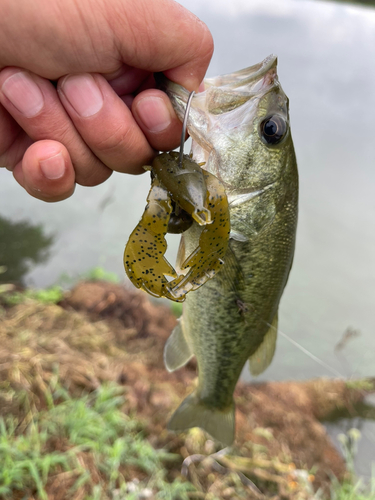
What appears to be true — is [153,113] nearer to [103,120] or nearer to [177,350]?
[103,120]

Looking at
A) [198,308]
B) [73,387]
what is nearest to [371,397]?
[73,387]

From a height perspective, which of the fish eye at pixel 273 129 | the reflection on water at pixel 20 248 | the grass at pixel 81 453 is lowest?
the grass at pixel 81 453

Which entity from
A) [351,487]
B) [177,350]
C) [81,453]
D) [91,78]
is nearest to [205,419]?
[177,350]

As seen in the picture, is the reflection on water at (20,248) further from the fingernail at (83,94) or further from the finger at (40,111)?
the fingernail at (83,94)

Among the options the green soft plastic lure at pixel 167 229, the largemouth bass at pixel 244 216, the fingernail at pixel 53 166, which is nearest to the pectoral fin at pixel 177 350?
the largemouth bass at pixel 244 216

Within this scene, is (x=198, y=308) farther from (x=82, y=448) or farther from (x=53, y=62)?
(x=82, y=448)
